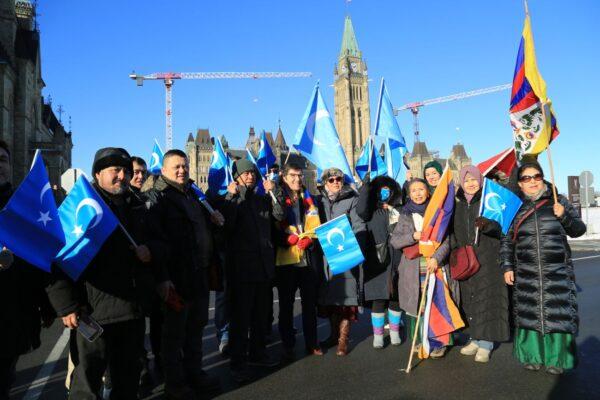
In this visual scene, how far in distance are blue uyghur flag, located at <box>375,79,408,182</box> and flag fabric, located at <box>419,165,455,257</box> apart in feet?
8.66

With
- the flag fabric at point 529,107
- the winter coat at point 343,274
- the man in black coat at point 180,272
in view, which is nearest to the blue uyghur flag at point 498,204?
the flag fabric at point 529,107

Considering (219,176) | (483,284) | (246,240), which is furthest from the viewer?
(219,176)

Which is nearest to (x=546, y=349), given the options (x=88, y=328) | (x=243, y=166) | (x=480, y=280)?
(x=480, y=280)

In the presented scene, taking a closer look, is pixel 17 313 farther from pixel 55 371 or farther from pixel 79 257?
pixel 55 371

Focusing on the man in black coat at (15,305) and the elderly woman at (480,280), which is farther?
the elderly woman at (480,280)

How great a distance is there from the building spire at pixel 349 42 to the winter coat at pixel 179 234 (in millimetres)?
134333

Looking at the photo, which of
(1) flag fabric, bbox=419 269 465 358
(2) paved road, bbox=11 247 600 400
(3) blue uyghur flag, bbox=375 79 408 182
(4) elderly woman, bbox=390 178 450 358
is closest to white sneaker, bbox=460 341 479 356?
(2) paved road, bbox=11 247 600 400

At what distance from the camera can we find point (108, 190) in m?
3.44

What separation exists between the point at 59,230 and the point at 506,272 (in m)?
4.32

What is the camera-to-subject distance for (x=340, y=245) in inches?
205

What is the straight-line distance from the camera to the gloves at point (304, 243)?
532 cm

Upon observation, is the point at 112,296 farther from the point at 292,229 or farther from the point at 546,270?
the point at 546,270

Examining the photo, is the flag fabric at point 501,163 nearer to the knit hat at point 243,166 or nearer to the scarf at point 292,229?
the scarf at point 292,229

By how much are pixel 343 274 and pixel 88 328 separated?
3.24 metres
